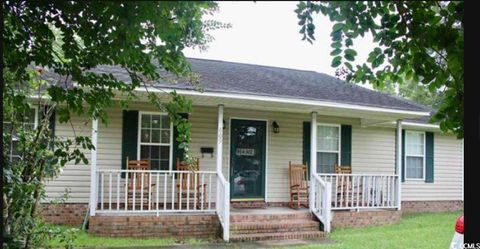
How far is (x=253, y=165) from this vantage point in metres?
9.50

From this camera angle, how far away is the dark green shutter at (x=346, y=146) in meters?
10.4

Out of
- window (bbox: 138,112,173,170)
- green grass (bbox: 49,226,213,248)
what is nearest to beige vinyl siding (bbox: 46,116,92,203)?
window (bbox: 138,112,173,170)

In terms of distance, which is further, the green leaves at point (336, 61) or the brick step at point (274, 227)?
the brick step at point (274, 227)

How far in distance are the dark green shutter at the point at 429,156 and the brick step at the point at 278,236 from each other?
4527 millimetres

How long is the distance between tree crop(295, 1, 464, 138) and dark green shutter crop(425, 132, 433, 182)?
939 centimetres

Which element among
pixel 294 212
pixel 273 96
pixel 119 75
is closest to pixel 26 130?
pixel 119 75

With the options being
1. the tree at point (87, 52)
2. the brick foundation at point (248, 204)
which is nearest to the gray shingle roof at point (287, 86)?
the brick foundation at point (248, 204)

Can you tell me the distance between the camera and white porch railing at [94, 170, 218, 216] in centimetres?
744

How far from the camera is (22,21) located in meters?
2.42

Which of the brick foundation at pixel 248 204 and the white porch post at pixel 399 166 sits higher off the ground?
the white porch post at pixel 399 166

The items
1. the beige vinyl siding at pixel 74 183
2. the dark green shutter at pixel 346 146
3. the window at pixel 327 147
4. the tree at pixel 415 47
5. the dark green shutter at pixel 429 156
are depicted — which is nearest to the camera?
the tree at pixel 415 47

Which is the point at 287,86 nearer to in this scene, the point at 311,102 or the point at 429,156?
the point at 311,102

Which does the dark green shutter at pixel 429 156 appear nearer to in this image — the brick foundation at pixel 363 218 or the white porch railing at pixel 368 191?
the white porch railing at pixel 368 191

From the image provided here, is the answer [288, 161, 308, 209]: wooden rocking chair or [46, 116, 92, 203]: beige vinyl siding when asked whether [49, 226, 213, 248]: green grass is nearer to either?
[46, 116, 92, 203]: beige vinyl siding
